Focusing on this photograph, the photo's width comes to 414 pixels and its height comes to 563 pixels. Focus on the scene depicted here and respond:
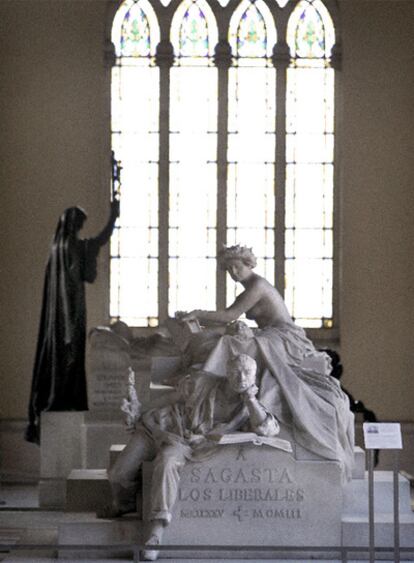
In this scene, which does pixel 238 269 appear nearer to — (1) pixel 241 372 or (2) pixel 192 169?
(1) pixel 241 372

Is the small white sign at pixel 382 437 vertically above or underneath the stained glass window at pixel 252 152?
underneath

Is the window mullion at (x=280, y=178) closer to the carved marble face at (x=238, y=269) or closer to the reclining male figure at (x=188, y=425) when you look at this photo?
the carved marble face at (x=238, y=269)

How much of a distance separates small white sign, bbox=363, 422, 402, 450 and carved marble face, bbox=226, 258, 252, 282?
3.05m

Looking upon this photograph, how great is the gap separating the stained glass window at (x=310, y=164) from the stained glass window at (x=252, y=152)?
0.22 m

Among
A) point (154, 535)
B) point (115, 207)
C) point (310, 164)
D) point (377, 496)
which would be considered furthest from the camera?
point (310, 164)

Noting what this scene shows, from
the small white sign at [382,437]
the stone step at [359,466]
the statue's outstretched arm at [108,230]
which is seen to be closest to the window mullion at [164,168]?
the statue's outstretched arm at [108,230]

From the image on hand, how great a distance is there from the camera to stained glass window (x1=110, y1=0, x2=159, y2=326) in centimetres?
1784

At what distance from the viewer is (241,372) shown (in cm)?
987

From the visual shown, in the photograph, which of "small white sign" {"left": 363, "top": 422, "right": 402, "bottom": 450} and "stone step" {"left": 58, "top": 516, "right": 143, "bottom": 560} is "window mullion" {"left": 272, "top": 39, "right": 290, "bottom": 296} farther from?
"small white sign" {"left": 363, "top": 422, "right": 402, "bottom": 450}

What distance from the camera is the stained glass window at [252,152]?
17828 mm

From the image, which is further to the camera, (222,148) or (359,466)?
(222,148)

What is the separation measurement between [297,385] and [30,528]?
118 inches

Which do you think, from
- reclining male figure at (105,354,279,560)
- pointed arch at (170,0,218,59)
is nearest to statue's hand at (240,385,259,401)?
reclining male figure at (105,354,279,560)

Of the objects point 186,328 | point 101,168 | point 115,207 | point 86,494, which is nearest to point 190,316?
point 186,328
